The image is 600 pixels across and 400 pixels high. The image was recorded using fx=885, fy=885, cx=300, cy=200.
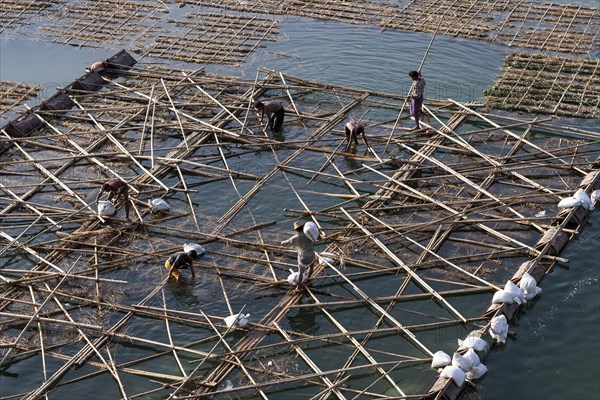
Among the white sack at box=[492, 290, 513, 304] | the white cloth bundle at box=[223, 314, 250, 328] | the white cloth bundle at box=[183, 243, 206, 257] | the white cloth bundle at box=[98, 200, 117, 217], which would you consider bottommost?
the white sack at box=[492, 290, 513, 304]

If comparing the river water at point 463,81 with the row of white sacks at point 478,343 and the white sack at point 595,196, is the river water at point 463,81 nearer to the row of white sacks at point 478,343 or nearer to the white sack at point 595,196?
the row of white sacks at point 478,343

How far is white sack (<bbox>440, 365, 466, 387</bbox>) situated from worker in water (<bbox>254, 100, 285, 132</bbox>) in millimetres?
8359

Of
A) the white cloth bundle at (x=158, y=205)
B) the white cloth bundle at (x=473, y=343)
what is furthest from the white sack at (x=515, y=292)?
the white cloth bundle at (x=158, y=205)

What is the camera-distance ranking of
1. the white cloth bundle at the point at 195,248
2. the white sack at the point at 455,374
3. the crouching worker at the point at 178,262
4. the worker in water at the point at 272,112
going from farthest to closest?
the worker in water at the point at 272,112, the white cloth bundle at the point at 195,248, the crouching worker at the point at 178,262, the white sack at the point at 455,374

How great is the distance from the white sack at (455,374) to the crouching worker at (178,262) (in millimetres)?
4763

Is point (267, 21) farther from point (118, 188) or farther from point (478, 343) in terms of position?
point (478, 343)

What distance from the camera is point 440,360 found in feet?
42.2

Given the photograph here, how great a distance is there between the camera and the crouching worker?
1489cm

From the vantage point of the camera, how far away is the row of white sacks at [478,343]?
12586 mm

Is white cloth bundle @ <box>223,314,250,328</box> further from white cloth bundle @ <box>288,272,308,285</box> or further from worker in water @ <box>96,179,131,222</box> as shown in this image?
worker in water @ <box>96,179,131,222</box>

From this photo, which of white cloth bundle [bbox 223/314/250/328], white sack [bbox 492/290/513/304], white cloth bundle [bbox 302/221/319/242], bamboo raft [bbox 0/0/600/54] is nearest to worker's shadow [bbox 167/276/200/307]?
white cloth bundle [bbox 223/314/250/328]

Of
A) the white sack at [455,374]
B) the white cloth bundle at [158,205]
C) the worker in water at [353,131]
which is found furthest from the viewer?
the worker in water at [353,131]

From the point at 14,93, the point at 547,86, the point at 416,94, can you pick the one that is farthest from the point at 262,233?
the point at 14,93

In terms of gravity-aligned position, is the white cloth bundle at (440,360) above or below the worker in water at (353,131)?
below
